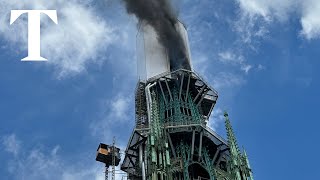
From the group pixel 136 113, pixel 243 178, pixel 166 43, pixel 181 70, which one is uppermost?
pixel 166 43

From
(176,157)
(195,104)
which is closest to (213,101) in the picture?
(195,104)

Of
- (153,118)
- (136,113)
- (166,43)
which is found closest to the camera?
(153,118)

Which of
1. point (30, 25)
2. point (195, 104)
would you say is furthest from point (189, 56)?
point (30, 25)

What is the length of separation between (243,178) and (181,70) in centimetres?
2415

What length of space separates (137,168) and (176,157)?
730cm

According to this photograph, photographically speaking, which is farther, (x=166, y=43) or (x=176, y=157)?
(x=166, y=43)

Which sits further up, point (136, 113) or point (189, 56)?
point (189, 56)

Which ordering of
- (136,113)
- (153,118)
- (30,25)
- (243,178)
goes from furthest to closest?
(136,113)
(153,118)
(243,178)
(30,25)

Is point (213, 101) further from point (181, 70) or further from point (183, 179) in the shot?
point (183, 179)

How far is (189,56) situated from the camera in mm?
105500

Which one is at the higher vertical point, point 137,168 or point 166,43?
point 166,43

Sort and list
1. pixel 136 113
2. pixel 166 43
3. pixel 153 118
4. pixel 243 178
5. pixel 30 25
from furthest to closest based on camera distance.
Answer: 1. pixel 166 43
2. pixel 136 113
3. pixel 153 118
4. pixel 243 178
5. pixel 30 25

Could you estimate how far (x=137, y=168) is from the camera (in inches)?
3467

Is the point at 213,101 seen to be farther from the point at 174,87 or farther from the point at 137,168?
the point at 137,168
